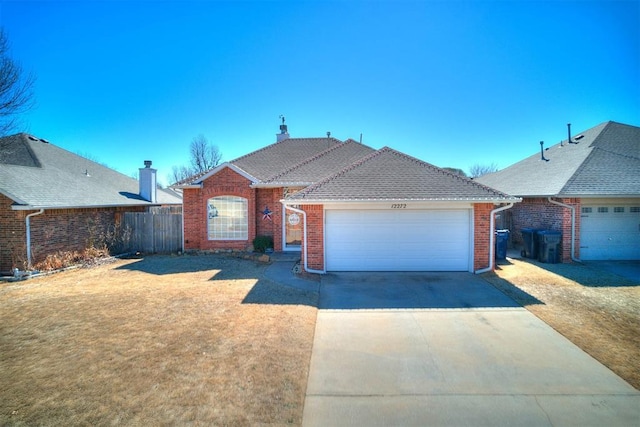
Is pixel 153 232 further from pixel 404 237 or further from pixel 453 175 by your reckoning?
pixel 453 175

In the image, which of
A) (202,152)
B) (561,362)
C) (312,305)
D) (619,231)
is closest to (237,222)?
(312,305)

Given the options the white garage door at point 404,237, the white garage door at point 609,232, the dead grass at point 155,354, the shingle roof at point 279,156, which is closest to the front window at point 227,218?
the shingle roof at point 279,156

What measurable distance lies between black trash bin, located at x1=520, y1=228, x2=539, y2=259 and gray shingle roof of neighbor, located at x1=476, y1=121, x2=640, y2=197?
1.56m

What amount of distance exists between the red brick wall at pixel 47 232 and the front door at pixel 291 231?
8.17 metres

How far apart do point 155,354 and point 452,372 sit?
15.0 ft

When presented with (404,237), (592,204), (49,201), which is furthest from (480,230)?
(49,201)

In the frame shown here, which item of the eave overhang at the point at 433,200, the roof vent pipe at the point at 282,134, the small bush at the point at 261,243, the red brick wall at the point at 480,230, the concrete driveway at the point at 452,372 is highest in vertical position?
the roof vent pipe at the point at 282,134

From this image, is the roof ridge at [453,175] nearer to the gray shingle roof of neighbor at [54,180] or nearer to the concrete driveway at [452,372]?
the concrete driveway at [452,372]

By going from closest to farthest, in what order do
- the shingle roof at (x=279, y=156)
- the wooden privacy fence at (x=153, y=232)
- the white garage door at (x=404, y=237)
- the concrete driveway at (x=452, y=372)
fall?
the concrete driveway at (x=452, y=372)
the white garage door at (x=404, y=237)
the wooden privacy fence at (x=153, y=232)
the shingle roof at (x=279, y=156)

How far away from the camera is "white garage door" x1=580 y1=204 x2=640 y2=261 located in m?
11.6

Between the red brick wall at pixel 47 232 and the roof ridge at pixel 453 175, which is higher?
the roof ridge at pixel 453 175

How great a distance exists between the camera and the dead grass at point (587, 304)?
195 inches

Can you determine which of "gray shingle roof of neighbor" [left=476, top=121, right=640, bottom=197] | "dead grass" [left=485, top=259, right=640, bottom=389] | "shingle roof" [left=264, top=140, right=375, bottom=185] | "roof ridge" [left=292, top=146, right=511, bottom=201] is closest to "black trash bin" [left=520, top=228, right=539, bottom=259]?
"dead grass" [left=485, top=259, right=640, bottom=389]

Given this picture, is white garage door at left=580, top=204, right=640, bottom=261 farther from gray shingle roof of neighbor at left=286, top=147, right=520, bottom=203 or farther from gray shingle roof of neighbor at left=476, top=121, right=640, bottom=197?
gray shingle roof of neighbor at left=286, top=147, right=520, bottom=203
